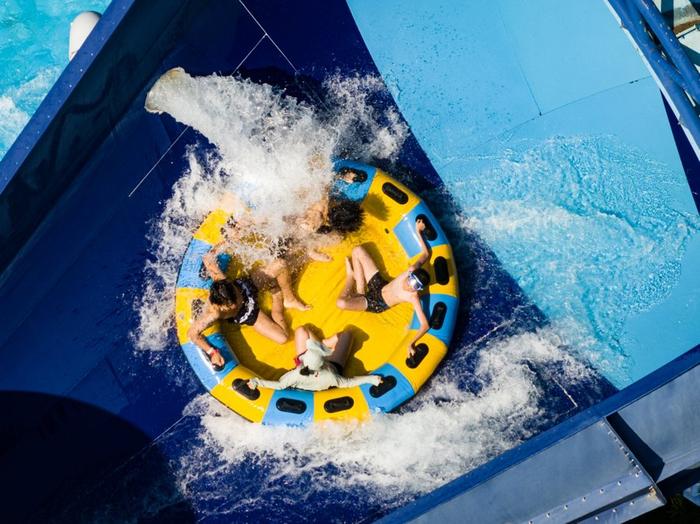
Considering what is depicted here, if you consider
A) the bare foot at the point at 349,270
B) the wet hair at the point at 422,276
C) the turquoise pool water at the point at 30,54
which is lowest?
the wet hair at the point at 422,276

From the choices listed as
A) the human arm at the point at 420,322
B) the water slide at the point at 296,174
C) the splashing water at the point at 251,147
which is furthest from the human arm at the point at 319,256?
the human arm at the point at 420,322

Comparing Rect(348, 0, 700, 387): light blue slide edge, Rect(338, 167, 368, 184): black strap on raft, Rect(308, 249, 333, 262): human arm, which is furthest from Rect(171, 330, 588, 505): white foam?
Rect(338, 167, 368, 184): black strap on raft

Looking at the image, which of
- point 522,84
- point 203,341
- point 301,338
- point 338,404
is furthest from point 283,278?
point 522,84

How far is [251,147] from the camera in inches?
215

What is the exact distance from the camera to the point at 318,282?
5344mm

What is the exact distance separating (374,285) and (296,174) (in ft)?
3.26

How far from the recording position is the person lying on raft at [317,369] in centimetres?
472

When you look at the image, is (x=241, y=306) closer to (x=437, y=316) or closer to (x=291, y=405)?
(x=291, y=405)

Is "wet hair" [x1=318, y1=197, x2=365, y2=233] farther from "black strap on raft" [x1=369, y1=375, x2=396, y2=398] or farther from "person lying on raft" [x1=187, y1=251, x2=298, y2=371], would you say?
"black strap on raft" [x1=369, y1=375, x2=396, y2=398]

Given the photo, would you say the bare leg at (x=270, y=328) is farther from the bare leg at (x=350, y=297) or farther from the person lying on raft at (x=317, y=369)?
the bare leg at (x=350, y=297)

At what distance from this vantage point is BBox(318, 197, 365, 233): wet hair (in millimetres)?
5117

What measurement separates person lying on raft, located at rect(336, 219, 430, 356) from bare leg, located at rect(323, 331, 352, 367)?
200 millimetres

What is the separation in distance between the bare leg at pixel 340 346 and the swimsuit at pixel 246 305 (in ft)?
1.77

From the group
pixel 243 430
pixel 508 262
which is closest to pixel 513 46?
pixel 508 262
